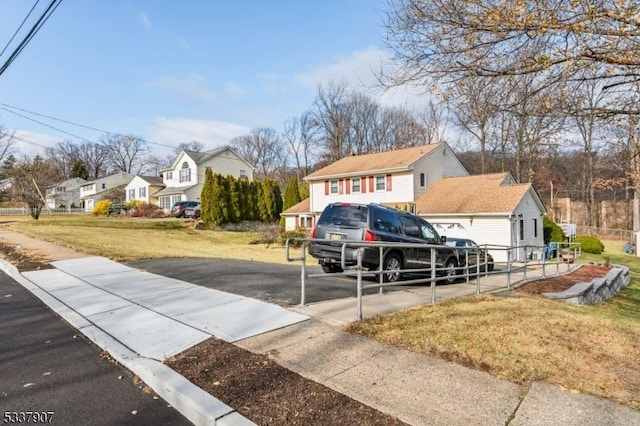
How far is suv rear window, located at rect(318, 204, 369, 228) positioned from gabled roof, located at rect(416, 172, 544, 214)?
47.9ft

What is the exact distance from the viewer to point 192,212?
127ft

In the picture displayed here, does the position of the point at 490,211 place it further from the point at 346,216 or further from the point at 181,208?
the point at 181,208

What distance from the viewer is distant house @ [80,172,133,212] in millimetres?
57500

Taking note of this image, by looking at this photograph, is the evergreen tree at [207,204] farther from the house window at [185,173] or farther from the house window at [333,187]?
the house window at [185,173]

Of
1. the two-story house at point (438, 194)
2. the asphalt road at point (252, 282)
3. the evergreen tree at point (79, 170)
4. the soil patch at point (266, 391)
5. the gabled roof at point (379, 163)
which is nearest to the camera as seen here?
the soil patch at point (266, 391)

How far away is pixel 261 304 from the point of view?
249 inches

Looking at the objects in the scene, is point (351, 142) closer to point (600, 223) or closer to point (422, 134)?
point (422, 134)

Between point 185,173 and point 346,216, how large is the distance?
41957mm

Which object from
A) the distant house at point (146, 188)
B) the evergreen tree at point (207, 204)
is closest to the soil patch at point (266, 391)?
the evergreen tree at point (207, 204)

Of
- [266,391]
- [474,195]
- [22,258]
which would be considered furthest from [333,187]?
[266,391]

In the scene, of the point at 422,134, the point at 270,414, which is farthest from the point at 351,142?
the point at 270,414

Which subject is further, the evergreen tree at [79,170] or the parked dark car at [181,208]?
the evergreen tree at [79,170]

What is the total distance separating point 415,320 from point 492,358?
56.3 inches

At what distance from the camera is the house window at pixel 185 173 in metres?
47.5
